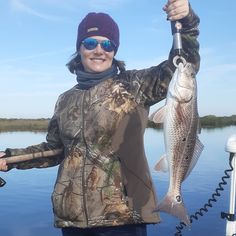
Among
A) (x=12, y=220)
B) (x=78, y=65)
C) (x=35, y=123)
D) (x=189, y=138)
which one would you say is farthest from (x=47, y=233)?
(x=35, y=123)

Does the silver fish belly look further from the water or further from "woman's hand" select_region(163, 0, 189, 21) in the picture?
the water

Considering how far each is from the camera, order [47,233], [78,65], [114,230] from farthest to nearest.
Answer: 1. [47,233]
2. [78,65]
3. [114,230]

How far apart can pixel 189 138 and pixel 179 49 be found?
0.70 metres

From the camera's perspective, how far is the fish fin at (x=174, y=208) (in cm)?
368

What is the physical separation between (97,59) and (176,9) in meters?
1.18

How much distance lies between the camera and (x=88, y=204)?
4.13 meters

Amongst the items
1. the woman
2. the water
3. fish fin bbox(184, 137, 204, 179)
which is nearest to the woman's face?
the woman

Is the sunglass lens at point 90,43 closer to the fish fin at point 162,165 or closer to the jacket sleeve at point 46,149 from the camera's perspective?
the jacket sleeve at point 46,149

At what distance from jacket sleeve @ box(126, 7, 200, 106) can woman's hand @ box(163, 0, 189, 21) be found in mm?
75

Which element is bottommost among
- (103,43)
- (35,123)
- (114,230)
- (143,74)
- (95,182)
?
(35,123)

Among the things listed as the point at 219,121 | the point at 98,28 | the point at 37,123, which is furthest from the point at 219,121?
the point at 98,28

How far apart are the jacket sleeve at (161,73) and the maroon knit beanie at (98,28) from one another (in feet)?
1.52

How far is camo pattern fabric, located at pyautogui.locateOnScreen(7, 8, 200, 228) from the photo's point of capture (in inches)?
160

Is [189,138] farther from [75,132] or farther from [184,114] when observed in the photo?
[75,132]
